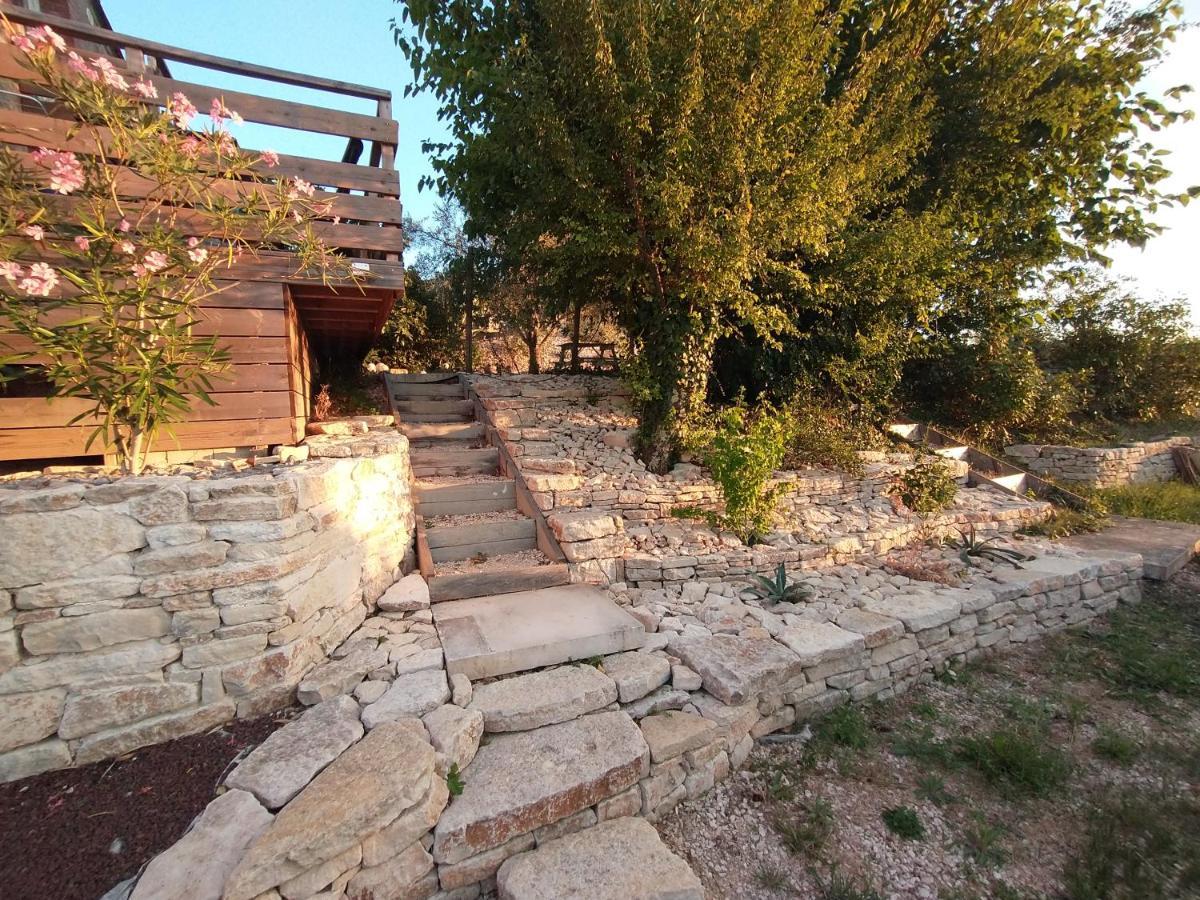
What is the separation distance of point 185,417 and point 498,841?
316cm

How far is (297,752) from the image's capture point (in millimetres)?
2104

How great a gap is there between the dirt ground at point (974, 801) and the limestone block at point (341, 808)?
1284mm

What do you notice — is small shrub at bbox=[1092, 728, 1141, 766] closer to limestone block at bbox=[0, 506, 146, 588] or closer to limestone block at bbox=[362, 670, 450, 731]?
limestone block at bbox=[362, 670, 450, 731]

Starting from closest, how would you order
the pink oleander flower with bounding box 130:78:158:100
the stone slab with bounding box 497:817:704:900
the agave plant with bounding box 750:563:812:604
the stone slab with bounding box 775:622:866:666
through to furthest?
the stone slab with bounding box 497:817:704:900 < the pink oleander flower with bounding box 130:78:158:100 < the stone slab with bounding box 775:622:866:666 < the agave plant with bounding box 750:563:812:604

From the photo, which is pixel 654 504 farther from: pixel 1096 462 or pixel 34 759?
pixel 1096 462

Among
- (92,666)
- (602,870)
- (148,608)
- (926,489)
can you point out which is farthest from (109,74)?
(926,489)

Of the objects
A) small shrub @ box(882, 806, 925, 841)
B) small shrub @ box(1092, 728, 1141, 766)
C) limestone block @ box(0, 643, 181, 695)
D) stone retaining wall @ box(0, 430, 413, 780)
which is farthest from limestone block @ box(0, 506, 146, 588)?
small shrub @ box(1092, 728, 1141, 766)

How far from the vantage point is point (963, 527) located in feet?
18.3

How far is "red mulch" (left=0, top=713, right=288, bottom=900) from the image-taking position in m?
1.71

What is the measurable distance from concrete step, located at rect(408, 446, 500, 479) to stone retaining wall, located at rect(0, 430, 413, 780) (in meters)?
2.48

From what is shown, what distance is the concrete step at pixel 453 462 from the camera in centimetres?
523

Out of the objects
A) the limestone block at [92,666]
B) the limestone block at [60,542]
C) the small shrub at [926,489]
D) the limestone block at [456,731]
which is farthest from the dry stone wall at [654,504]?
the limestone block at [60,542]

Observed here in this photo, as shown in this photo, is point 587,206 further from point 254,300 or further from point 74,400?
point 74,400

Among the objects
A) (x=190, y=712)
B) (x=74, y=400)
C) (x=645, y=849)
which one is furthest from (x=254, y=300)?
(x=645, y=849)
